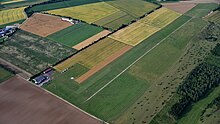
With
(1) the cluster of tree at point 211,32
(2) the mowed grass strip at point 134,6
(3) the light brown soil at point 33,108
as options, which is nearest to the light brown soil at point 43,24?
(2) the mowed grass strip at point 134,6

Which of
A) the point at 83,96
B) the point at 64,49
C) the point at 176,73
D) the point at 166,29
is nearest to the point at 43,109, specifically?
the point at 83,96

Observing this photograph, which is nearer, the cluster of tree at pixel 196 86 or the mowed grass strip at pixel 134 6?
the cluster of tree at pixel 196 86

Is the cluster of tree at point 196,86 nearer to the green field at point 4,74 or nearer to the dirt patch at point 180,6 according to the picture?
the green field at point 4,74

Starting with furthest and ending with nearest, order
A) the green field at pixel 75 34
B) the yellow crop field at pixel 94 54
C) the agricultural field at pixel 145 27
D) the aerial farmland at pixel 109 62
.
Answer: the agricultural field at pixel 145 27 → the green field at pixel 75 34 → the yellow crop field at pixel 94 54 → the aerial farmland at pixel 109 62

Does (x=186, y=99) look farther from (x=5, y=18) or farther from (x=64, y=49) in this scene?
(x=5, y=18)

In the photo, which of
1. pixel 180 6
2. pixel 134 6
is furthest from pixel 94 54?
pixel 180 6

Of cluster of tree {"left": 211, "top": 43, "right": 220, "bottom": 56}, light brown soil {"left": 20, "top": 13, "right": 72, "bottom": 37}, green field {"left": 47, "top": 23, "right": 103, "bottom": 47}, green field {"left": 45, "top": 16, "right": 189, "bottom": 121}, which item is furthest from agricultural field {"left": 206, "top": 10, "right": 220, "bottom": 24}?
light brown soil {"left": 20, "top": 13, "right": 72, "bottom": 37}

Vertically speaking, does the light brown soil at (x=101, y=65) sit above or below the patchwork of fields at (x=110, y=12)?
below
